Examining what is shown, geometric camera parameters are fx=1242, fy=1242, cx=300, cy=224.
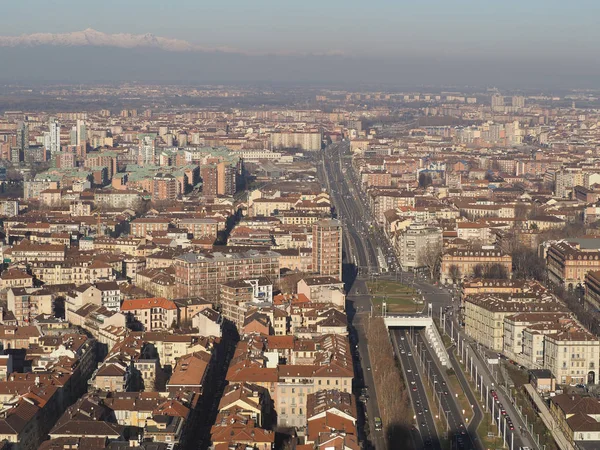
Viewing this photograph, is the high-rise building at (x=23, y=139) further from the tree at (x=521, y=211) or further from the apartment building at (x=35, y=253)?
the apartment building at (x=35, y=253)

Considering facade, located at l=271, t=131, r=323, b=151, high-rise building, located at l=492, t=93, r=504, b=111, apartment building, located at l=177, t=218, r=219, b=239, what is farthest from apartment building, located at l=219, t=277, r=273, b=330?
high-rise building, located at l=492, t=93, r=504, b=111

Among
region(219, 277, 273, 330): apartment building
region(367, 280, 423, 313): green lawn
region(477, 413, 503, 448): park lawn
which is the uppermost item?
region(219, 277, 273, 330): apartment building

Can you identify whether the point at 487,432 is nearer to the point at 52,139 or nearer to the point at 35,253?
the point at 35,253

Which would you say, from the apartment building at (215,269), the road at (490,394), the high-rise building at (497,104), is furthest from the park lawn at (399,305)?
the high-rise building at (497,104)

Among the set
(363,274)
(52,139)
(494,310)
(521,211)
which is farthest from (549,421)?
(52,139)

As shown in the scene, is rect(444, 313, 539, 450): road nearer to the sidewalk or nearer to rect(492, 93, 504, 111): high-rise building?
the sidewalk

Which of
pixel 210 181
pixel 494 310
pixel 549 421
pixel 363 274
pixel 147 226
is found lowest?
pixel 363 274
